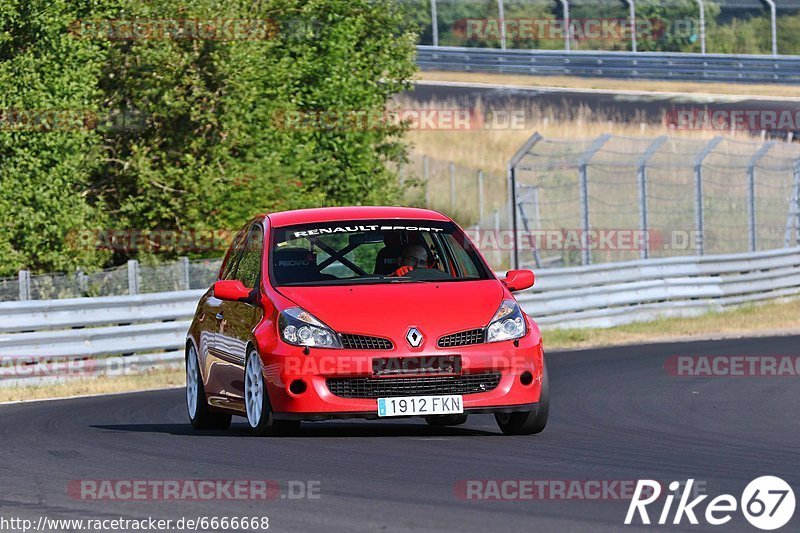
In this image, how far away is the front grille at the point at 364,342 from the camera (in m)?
10.3

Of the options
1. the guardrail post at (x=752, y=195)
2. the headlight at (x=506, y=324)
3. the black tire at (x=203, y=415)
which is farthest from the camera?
the guardrail post at (x=752, y=195)

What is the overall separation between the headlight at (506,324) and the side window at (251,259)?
1.78m

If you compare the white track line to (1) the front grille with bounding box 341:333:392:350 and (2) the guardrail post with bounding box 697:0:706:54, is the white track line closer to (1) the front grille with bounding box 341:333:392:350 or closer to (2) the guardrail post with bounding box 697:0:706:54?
(2) the guardrail post with bounding box 697:0:706:54

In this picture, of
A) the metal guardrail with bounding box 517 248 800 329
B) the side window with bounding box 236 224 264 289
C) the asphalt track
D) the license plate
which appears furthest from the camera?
the metal guardrail with bounding box 517 248 800 329

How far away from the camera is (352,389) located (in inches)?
407

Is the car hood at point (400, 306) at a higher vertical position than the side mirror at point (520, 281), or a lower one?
higher

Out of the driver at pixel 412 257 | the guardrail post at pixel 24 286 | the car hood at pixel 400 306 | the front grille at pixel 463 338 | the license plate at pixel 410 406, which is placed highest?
the driver at pixel 412 257

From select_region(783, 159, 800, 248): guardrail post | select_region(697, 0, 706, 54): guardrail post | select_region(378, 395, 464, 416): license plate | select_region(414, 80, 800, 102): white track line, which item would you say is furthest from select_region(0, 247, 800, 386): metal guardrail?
select_region(414, 80, 800, 102): white track line

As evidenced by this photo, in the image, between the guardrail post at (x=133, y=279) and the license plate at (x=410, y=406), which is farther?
the guardrail post at (x=133, y=279)

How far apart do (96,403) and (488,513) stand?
29.9 ft

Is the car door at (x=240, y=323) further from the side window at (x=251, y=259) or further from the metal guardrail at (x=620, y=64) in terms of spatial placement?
the metal guardrail at (x=620, y=64)

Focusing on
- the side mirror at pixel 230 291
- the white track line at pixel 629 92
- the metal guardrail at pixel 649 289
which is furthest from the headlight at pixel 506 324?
the white track line at pixel 629 92

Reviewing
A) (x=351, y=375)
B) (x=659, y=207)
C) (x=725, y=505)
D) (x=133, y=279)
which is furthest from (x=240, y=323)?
(x=659, y=207)

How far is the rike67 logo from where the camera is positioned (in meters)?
7.02
